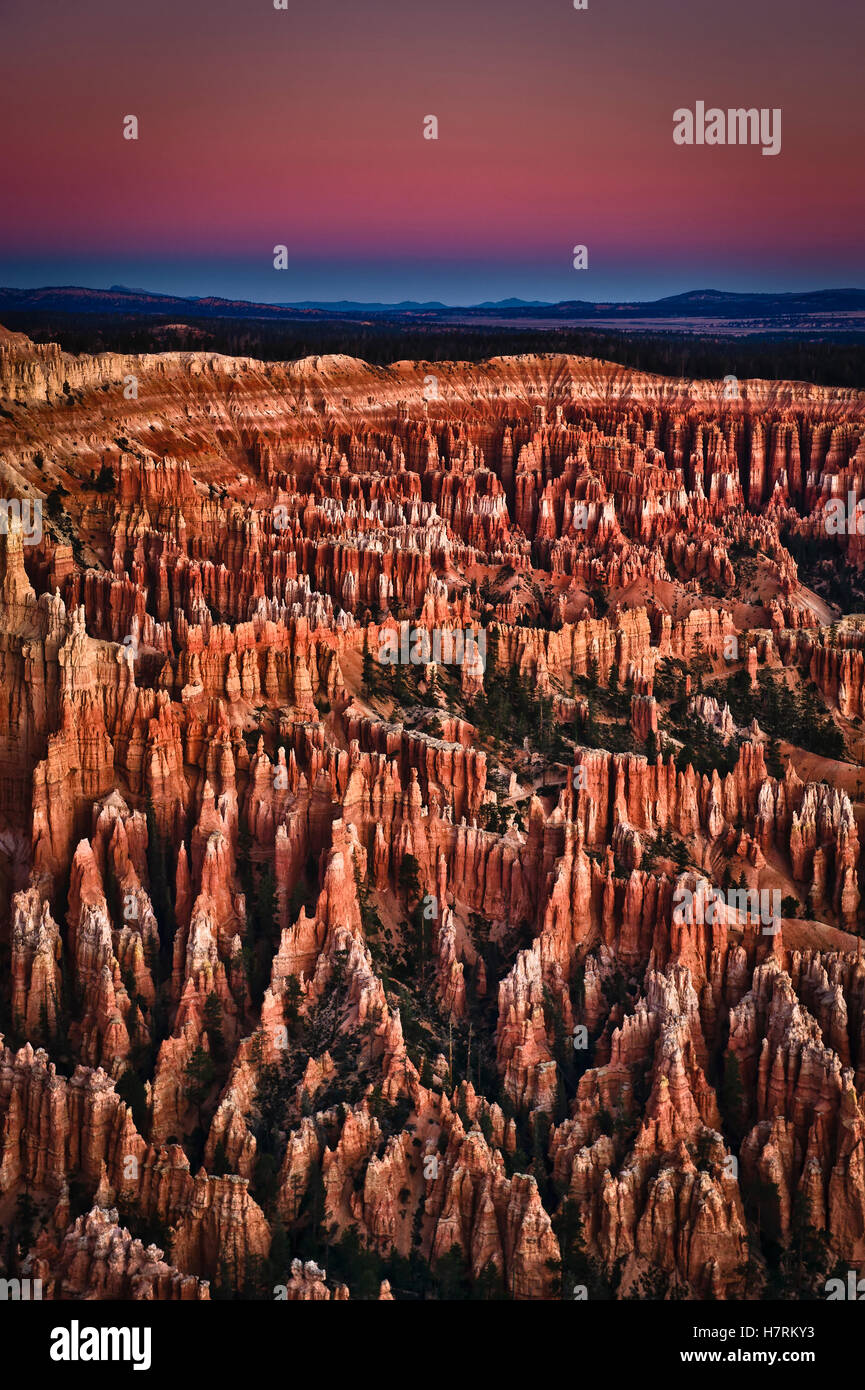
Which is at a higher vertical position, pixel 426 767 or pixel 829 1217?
pixel 426 767

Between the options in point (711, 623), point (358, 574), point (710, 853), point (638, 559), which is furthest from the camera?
point (638, 559)

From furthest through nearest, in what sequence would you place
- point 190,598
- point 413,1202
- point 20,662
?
point 190,598 < point 20,662 < point 413,1202

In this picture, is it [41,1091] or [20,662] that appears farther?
[20,662]

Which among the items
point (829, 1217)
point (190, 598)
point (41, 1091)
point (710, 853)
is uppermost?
point (190, 598)

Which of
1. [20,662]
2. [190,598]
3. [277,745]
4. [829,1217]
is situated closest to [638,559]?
[190,598]

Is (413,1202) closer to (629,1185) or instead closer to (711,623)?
(629,1185)

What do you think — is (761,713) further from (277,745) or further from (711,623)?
(277,745)
